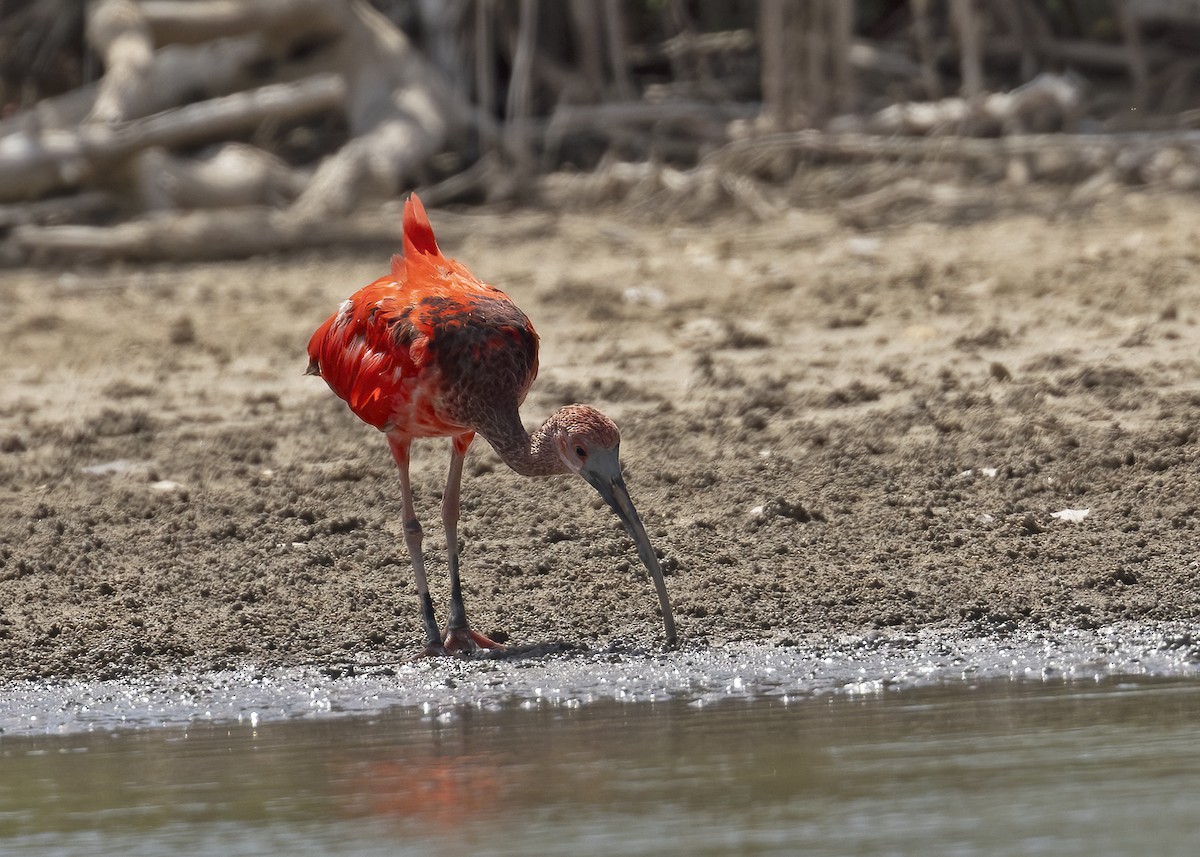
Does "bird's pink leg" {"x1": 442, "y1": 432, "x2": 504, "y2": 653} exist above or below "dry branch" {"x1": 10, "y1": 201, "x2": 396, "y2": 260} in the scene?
below

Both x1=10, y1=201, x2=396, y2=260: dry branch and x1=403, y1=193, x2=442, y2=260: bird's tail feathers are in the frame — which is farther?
x1=10, y1=201, x2=396, y2=260: dry branch

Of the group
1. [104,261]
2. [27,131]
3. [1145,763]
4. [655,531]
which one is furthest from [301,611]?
[27,131]

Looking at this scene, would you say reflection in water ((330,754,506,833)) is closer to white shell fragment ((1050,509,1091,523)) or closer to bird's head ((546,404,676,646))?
bird's head ((546,404,676,646))

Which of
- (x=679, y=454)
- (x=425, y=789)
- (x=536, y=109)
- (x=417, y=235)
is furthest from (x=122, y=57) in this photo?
(x=425, y=789)

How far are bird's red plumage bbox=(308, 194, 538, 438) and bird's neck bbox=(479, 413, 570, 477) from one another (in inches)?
2.2

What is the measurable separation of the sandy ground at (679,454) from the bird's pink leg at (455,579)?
170 millimetres

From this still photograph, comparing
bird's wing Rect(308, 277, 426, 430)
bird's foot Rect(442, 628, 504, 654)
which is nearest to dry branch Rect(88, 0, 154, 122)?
bird's wing Rect(308, 277, 426, 430)

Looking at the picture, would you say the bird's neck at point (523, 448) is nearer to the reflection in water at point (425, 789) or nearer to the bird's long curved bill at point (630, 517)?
the bird's long curved bill at point (630, 517)

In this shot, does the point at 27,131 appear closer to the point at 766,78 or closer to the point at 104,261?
the point at 104,261

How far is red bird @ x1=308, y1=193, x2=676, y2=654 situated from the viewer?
5852mm

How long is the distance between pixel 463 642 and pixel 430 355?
94 centimetres

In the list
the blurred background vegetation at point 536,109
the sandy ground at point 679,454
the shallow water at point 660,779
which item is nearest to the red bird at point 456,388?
the sandy ground at point 679,454

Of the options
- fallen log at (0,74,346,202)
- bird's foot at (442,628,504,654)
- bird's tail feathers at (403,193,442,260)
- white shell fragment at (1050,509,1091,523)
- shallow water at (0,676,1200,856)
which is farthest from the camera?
fallen log at (0,74,346,202)

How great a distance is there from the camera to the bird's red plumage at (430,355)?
5938mm
